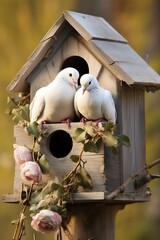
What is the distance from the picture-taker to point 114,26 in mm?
9375

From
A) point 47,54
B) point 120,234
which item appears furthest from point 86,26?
point 120,234

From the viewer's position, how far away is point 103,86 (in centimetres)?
654

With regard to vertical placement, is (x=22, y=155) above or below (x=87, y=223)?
above

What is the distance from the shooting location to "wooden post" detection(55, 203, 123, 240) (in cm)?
655

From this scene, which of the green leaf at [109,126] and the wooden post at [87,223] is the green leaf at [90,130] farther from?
the wooden post at [87,223]

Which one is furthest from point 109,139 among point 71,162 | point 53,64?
point 53,64

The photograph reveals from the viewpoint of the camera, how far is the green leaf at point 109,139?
6207 millimetres

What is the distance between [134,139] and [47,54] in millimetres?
551

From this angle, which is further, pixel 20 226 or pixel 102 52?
pixel 102 52

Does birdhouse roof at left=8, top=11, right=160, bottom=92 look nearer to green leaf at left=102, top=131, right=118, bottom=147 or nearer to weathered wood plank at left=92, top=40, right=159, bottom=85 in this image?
weathered wood plank at left=92, top=40, right=159, bottom=85

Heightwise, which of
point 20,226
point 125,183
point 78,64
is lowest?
point 20,226

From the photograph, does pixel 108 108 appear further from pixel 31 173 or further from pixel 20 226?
pixel 20 226

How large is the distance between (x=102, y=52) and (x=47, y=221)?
817 millimetres

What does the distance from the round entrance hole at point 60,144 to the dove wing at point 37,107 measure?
0.54 ft
